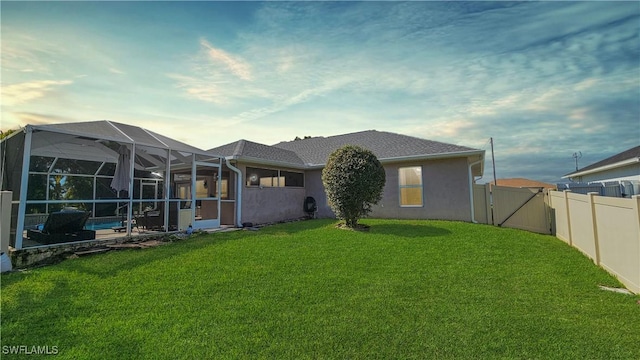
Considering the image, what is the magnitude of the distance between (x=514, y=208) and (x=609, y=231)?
663 cm

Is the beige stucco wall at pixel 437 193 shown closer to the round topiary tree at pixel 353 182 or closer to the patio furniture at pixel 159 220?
the round topiary tree at pixel 353 182

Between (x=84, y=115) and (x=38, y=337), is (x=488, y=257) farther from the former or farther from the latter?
(x=84, y=115)

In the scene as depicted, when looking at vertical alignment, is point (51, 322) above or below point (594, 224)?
below

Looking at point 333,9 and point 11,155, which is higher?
point 333,9

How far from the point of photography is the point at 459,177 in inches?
498

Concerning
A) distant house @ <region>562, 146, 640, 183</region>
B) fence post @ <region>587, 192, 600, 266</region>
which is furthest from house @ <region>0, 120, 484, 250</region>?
distant house @ <region>562, 146, 640, 183</region>

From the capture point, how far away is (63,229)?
7609 mm

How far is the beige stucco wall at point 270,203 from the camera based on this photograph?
12.5 m

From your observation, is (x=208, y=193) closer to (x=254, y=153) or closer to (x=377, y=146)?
(x=254, y=153)

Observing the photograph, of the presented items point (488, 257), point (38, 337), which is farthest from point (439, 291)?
point (38, 337)

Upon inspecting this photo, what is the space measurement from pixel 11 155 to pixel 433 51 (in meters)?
13.6

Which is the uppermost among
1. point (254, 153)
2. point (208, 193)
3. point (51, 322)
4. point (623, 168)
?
point (254, 153)

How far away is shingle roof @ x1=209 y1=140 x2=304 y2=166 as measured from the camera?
12710 millimetres

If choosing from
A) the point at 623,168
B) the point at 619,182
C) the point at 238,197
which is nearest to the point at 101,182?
the point at 238,197
